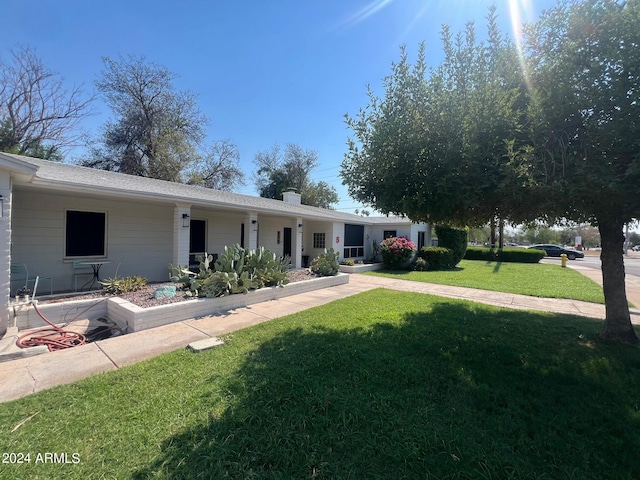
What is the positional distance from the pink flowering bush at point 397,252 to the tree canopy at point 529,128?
10.4m

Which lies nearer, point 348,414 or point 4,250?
point 348,414

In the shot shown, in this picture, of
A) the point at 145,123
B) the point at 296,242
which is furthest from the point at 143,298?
the point at 145,123

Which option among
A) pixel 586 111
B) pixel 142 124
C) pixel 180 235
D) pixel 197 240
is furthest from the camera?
pixel 142 124

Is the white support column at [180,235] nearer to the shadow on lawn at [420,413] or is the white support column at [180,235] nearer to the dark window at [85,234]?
the dark window at [85,234]

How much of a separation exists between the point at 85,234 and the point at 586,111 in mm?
11284

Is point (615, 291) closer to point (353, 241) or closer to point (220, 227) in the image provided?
point (220, 227)

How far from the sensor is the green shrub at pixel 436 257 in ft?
53.5

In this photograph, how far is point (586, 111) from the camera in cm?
375

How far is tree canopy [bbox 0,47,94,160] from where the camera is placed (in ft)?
57.1

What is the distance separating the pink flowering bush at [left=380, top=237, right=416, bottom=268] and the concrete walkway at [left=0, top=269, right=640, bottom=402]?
621 cm

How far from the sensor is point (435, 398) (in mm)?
3166

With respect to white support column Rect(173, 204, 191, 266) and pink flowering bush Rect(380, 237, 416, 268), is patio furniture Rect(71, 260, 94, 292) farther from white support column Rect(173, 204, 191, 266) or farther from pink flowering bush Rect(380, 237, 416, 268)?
pink flowering bush Rect(380, 237, 416, 268)

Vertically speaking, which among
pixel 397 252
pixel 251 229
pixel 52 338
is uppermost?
pixel 251 229

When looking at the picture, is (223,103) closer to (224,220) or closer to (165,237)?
(224,220)
